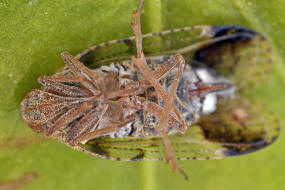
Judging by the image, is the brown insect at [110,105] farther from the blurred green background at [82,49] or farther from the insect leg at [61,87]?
the blurred green background at [82,49]

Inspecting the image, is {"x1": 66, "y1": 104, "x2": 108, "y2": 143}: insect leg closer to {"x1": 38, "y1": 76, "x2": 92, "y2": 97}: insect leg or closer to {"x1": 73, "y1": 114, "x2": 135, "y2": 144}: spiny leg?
{"x1": 73, "y1": 114, "x2": 135, "y2": 144}: spiny leg

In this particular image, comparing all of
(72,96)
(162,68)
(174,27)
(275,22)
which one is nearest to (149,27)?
(174,27)

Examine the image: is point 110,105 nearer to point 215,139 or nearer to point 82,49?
point 82,49

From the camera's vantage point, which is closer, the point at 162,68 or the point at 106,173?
the point at 162,68

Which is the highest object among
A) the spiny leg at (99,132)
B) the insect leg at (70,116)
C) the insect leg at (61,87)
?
the insect leg at (61,87)

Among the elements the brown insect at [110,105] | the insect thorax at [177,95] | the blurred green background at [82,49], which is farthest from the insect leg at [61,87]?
the insect thorax at [177,95]

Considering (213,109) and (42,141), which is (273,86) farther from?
(42,141)

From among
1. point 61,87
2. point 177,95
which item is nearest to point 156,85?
point 177,95
